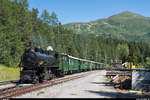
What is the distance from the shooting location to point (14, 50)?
4853cm

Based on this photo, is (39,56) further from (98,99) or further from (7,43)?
(7,43)

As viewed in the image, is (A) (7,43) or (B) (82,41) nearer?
(A) (7,43)

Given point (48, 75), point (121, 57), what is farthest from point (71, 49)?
point (121, 57)

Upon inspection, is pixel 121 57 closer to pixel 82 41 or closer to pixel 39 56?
pixel 82 41

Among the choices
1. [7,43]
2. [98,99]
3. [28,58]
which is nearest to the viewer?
[98,99]

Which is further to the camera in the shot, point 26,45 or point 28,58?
point 26,45

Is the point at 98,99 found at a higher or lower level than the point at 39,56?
lower

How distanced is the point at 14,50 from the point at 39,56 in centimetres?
2734

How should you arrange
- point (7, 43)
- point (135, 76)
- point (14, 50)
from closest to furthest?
point (135, 76) → point (7, 43) → point (14, 50)

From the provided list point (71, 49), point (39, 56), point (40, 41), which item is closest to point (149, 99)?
point (39, 56)

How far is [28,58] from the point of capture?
22.6 m

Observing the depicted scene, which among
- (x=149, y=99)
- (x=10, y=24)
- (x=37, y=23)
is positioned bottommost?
(x=149, y=99)

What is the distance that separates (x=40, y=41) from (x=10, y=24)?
18.8 m

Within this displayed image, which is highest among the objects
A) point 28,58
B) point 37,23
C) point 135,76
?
point 37,23
